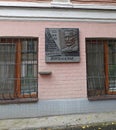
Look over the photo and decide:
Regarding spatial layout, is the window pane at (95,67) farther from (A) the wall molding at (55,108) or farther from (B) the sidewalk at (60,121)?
(B) the sidewalk at (60,121)

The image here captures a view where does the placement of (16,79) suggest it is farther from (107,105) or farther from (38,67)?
(107,105)

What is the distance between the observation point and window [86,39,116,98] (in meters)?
7.07

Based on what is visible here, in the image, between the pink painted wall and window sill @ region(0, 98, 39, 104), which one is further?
the pink painted wall

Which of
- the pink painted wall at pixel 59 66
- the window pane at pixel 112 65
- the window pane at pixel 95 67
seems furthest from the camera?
the window pane at pixel 112 65

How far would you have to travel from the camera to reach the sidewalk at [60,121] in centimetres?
578

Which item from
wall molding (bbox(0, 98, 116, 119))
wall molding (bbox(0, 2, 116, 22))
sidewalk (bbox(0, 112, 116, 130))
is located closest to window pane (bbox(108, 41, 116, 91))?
wall molding (bbox(0, 98, 116, 119))

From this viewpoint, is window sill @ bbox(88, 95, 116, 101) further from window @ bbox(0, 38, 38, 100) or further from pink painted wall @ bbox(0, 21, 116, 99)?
window @ bbox(0, 38, 38, 100)

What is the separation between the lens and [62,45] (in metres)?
6.67

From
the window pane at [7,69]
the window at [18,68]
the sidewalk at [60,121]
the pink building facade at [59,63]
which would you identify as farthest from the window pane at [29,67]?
the sidewalk at [60,121]

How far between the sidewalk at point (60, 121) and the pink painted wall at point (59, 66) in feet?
2.01

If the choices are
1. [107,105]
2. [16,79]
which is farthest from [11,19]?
[107,105]

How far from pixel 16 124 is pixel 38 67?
5.35 ft

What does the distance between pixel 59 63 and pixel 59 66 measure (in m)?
0.08

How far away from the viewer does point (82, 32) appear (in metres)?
6.84
